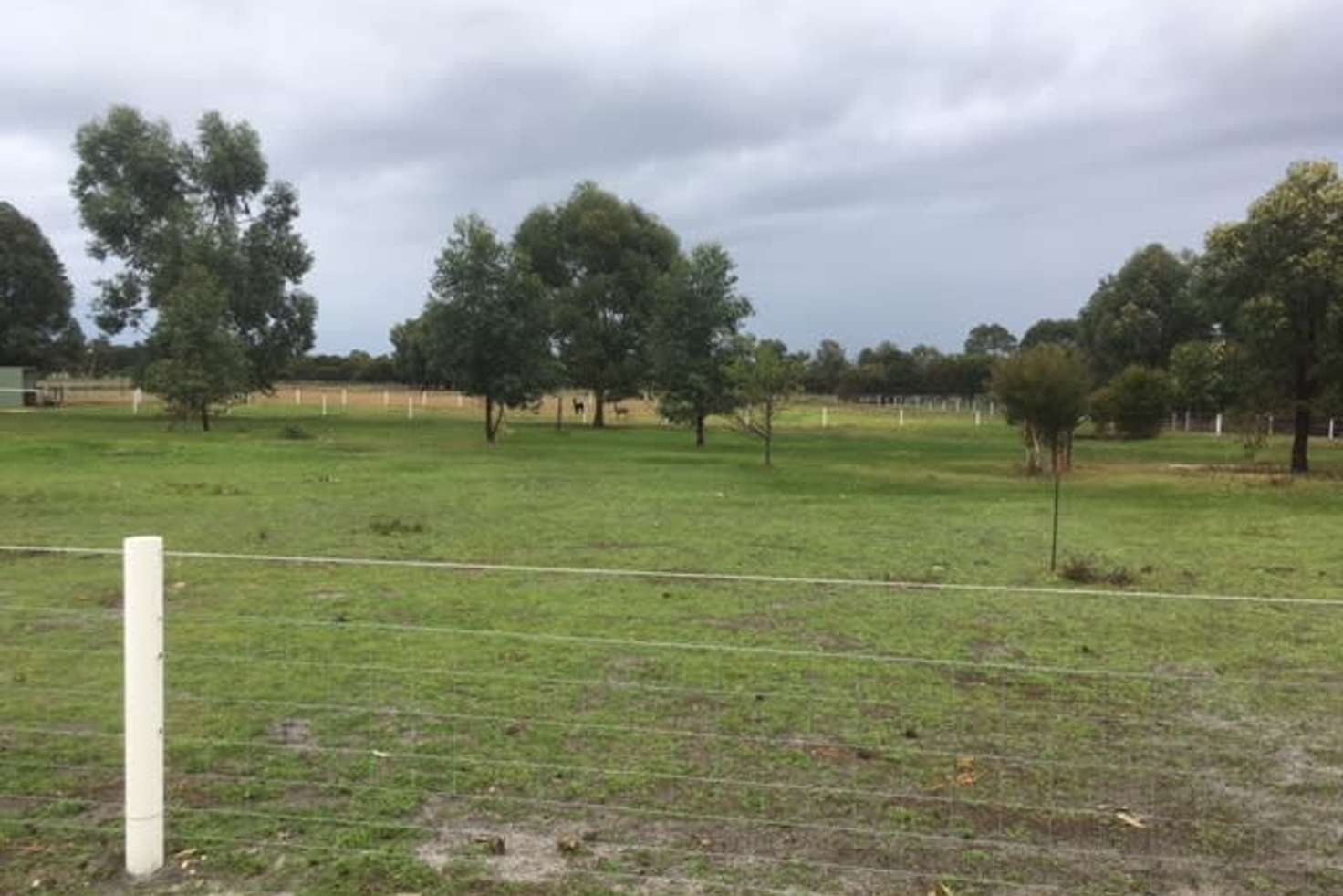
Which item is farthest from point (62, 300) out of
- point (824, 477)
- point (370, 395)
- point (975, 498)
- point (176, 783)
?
point (176, 783)

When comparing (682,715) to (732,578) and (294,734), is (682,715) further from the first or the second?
(294,734)

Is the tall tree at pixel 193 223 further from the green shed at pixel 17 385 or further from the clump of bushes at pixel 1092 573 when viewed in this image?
the clump of bushes at pixel 1092 573

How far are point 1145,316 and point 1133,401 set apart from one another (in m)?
19.9

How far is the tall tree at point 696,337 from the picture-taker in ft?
120

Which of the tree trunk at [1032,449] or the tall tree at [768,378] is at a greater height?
the tall tree at [768,378]

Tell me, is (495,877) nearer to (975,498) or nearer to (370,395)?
(975,498)

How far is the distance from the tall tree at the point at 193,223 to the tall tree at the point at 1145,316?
42.6 metres

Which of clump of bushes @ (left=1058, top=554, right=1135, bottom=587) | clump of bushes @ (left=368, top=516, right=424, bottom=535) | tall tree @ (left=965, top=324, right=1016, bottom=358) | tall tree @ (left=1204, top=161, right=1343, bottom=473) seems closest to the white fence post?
clump of bushes @ (left=1058, top=554, right=1135, bottom=587)

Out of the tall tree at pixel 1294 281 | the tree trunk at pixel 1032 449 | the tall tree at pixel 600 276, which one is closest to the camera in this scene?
the tall tree at pixel 1294 281

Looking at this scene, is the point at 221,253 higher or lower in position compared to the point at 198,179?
lower

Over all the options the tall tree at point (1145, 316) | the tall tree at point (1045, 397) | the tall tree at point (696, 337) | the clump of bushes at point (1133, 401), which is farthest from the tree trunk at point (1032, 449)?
the tall tree at point (1145, 316)

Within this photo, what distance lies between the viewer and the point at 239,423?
137ft

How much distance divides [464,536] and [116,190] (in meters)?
38.5

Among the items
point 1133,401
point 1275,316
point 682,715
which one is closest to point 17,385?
point 1133,401
